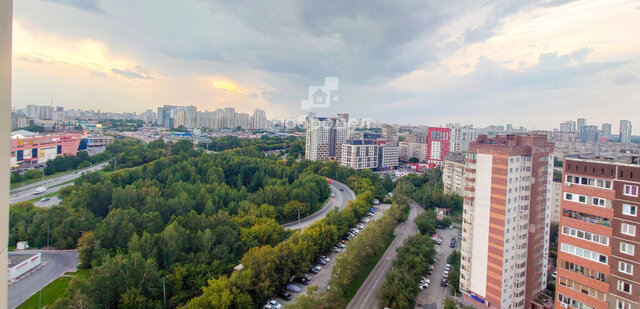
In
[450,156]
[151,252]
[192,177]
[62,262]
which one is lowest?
[62,262]

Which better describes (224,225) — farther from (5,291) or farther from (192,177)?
(5,291)

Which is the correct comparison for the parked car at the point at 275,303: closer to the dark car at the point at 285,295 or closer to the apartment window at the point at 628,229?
the dark car at the point at 285,295

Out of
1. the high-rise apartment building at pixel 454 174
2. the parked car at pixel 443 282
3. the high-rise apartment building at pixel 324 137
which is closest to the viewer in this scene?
the parked car at pixel 443 282

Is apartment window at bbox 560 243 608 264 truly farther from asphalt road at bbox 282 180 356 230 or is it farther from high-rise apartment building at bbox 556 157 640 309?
asphalt road at bbox 282 180 356 230

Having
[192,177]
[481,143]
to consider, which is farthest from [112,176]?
[481,143]

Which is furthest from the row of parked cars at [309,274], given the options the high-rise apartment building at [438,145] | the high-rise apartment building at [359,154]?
the high-rise apartment building at [438,145]

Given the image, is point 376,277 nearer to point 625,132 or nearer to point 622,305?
point 622,305

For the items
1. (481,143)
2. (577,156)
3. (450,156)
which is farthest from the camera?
(450,156)
